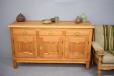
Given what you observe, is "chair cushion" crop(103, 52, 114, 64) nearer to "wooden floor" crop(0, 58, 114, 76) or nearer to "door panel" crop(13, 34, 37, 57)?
"wooden floor" crop(0, 58, 114, 76)

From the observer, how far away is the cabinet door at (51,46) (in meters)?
3.45

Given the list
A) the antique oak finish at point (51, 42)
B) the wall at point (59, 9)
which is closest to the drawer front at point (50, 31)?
the antique oak finish at point (51, 42)

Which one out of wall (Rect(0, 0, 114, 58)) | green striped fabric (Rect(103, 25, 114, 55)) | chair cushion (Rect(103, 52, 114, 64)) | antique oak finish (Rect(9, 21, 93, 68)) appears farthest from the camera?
wall (Rect(0, 0, 114, 58))

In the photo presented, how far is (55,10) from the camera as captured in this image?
3.76 meters

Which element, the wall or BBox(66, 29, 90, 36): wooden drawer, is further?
the wall

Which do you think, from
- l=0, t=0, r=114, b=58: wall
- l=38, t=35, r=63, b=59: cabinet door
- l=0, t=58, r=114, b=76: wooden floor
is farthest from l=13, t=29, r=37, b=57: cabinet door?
l=0, t=0, r=114, b=58: wall

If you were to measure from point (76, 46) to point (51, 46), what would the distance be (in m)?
0.47

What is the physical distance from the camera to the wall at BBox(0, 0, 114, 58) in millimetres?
3705

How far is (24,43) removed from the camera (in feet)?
11.4

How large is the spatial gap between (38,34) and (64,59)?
699 mm

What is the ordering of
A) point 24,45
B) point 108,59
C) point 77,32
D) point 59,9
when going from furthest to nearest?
point 59,9 → point 24,45 → point 77,32 → point 108,59

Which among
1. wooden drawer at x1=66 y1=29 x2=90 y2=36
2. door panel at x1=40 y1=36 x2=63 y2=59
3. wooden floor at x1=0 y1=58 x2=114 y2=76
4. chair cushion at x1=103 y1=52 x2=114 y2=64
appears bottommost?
wooden floor at x1=0 y1=58 x2=114 y2=76

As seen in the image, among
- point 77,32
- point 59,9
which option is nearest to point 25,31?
point 59,9

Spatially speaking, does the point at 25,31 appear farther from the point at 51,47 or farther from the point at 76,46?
the point at 76,46
